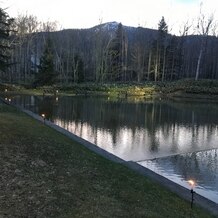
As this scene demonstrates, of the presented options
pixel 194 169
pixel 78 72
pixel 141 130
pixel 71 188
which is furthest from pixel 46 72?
pixel 71 188

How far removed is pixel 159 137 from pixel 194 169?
604 cm

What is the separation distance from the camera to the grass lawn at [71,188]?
23.1 feet

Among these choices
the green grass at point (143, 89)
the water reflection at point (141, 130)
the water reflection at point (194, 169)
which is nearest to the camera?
the water reflection at point (194, 169)

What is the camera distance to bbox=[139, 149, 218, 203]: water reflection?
11.5 m

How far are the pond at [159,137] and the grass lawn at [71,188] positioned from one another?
2.60 m

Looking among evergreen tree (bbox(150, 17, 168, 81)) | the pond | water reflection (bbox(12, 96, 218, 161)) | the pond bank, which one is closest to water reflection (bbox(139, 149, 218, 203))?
the pond

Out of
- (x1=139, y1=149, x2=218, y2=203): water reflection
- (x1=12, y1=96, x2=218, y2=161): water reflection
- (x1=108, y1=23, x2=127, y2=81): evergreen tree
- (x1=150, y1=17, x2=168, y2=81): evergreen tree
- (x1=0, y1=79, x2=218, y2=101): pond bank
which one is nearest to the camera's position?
(x1=139, y1=149, x2=218, y2=203): water reflection

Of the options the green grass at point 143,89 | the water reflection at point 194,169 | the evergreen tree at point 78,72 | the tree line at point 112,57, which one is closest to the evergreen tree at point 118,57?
the tree line at point 112,57

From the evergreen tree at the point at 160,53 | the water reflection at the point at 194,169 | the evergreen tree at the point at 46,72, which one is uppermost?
the evergreen tree at the point at 160,53

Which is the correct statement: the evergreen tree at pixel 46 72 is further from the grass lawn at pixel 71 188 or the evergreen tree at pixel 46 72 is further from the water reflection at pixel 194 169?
the grass lawn at pixel 71 188

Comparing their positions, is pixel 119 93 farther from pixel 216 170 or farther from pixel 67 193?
pixel 67 193

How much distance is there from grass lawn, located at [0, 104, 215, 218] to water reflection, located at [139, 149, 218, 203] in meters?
1.99

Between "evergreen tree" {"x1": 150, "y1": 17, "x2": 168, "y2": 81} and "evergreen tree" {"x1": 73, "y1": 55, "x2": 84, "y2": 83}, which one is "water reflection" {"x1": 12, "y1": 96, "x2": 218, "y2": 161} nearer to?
"evergreen tree" {"x1": 73, "y1": 55, "x2": 84, "y2": 83}

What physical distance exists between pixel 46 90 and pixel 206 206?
41.8 meters
